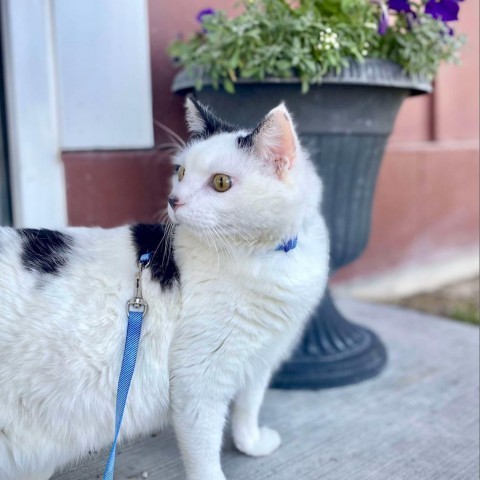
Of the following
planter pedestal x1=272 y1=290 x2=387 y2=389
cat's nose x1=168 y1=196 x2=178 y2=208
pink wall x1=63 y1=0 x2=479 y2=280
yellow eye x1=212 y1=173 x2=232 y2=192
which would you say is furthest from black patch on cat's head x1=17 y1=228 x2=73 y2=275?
planter pedestal x1=272 y1=290 x2=387 y2=389

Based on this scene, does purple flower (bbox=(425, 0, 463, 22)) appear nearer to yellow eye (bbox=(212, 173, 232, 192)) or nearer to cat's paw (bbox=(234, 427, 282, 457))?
yellow eye (bbox=(212, 173, 232, 192))

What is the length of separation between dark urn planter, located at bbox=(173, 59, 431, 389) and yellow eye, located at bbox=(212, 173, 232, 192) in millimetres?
796

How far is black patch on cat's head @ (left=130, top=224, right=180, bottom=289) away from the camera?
60.7 inches

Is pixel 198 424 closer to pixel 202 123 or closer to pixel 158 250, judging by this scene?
pixel 158 250

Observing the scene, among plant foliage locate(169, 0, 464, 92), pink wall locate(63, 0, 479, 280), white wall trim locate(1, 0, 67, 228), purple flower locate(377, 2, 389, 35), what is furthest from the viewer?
pink wall locate(63, 0, 479, 280)

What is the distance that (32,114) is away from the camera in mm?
2408

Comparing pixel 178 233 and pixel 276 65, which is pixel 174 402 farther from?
pixel 276 65

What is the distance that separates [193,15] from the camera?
2.74 m

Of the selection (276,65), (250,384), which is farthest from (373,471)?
(276,65)

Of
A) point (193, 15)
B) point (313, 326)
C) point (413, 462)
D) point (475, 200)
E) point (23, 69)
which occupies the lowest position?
point (413, 462)

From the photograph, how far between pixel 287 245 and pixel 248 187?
0.22 m

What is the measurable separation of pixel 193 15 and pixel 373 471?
2.04m

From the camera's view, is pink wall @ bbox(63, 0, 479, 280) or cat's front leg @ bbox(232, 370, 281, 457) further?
pink wall @ bbox(63, 0, 479, 280)

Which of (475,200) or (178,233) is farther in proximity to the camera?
(475,200)
